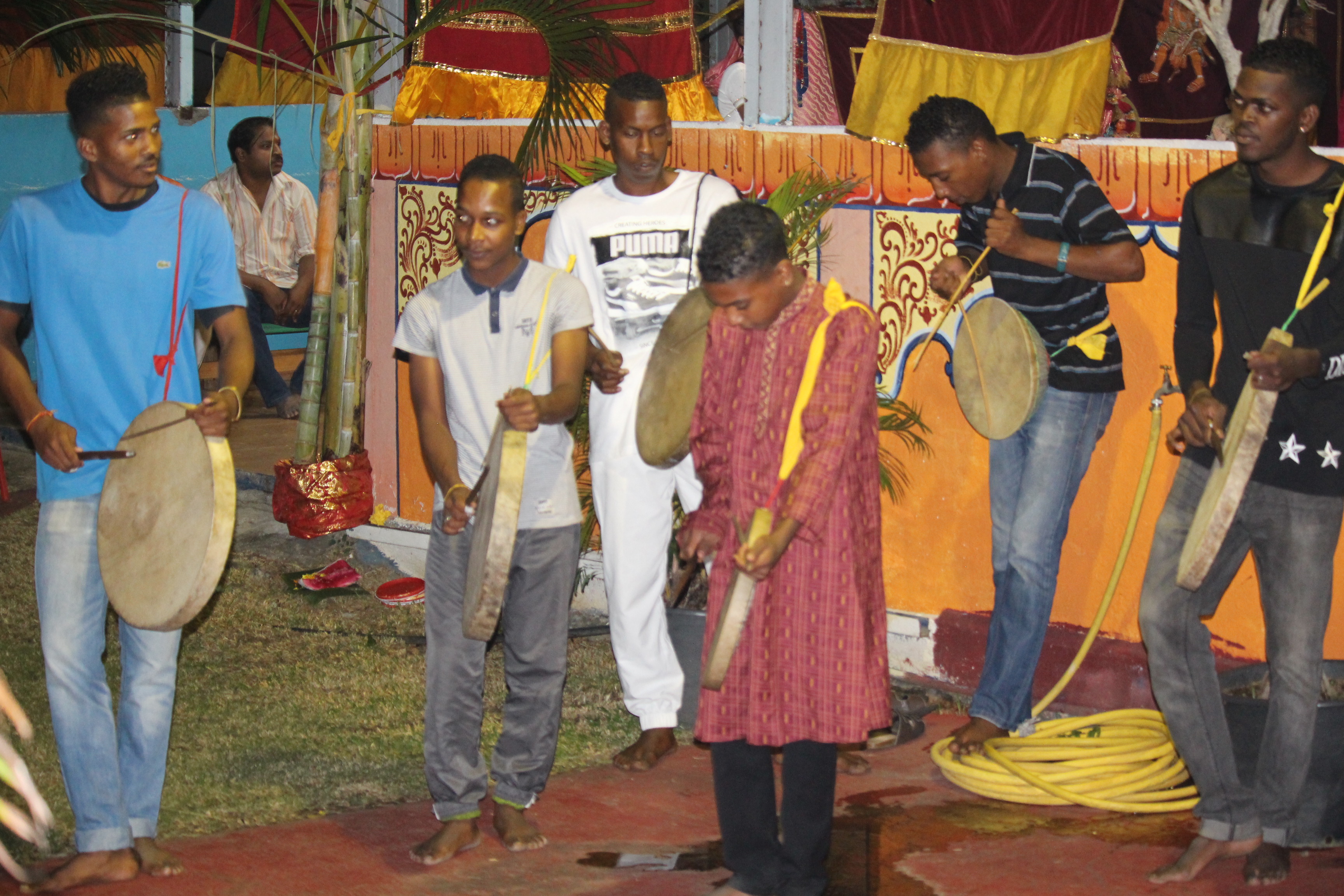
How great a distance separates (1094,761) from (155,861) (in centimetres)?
289

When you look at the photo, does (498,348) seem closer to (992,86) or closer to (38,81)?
(992,86)

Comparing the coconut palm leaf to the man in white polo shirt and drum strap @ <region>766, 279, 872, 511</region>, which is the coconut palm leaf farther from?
drum strap @ <region>766, 279, 872, 511</region>

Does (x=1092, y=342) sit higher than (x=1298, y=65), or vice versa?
(x=1298, y=65)

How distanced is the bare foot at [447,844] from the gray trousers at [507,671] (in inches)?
1.4

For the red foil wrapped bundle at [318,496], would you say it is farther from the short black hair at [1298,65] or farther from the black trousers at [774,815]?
the short black hair at [1298,65]

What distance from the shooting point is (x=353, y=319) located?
25.1 feet

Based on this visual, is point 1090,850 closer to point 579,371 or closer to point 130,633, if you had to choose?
point 579,371

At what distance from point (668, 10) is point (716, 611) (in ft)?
18.1

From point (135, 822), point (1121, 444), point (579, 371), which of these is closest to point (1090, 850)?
point (1121, 444)

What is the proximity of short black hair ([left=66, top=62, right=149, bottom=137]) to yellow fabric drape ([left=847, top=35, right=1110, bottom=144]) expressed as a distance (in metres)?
2.95

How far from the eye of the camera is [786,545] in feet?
11.8

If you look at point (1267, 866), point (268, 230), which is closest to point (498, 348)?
point (1267, 866)

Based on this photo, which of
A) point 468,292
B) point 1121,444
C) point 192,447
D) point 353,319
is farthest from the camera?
point 353,319

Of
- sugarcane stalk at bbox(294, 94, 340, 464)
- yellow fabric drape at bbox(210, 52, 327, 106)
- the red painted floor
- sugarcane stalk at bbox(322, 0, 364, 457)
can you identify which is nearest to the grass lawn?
the red painted floor
